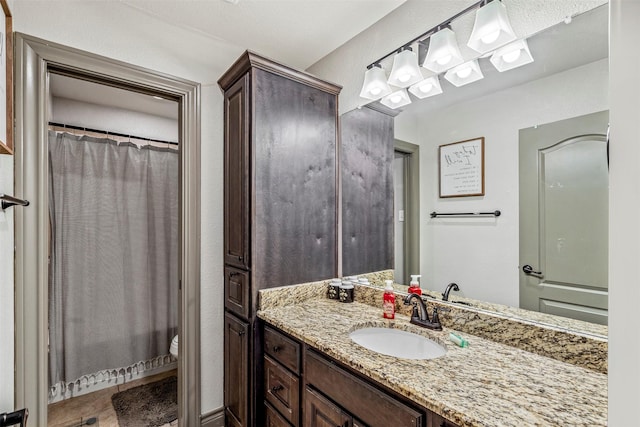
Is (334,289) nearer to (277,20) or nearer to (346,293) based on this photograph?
(346,293)

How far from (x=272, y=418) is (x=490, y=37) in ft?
6.60

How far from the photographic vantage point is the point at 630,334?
0.42 meters

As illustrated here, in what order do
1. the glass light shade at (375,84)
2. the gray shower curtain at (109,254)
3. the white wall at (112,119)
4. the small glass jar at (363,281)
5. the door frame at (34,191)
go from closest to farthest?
the door frame at (34,191)
the glass light shade at (375,84)
the small glass jar at (363,281)
the gray shower curtain at (109,254)
the white wall at (112,119)

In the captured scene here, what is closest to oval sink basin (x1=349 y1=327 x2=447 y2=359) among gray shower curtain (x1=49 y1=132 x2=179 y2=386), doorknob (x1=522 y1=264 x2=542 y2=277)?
doorknob (x1=522 y1=264 x2=542 y2=277)

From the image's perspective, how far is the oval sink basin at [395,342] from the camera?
4.39 feet

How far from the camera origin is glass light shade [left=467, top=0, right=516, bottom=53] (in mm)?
1255

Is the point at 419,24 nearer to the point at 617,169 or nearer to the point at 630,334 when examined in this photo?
the point at 617,169

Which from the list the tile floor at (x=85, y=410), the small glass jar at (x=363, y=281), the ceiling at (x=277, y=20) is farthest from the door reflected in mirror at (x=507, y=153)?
the tile floor at (x=85, y=410)

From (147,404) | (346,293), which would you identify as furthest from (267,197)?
(147,404)

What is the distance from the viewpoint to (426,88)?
159 cm

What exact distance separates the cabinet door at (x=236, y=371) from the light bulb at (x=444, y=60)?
5.39 ft

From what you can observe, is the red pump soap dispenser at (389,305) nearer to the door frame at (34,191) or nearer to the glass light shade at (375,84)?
the glass light shade at (375,84)

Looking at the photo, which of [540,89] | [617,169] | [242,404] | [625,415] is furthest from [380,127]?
[242,404]

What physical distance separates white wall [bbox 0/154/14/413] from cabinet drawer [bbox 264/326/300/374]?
1.09 metres
